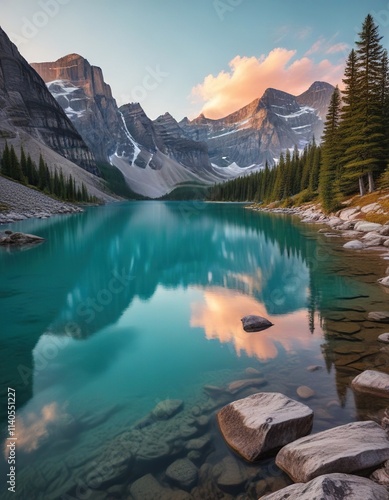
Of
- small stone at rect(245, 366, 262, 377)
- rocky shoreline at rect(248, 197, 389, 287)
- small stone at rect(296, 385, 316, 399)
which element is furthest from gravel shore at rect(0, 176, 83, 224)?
small stone at rect(296, 385, 316, 399)

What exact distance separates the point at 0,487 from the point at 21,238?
3451 cm

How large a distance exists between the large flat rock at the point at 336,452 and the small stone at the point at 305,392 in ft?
6.91

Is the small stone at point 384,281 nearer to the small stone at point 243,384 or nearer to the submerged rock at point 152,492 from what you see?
the small stone at point 243,384

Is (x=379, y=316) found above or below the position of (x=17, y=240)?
below

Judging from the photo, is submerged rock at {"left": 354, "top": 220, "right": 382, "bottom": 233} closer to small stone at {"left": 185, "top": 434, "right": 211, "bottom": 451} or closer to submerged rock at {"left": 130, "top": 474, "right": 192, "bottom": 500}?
small stone at {"left": 185, "top": 434, "right": 211, "bottom": 451}

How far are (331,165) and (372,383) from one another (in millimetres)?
57118

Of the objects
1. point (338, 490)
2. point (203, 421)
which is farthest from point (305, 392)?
point (338, 490)

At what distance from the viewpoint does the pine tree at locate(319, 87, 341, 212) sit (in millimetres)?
53656

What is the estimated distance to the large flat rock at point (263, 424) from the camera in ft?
20.7

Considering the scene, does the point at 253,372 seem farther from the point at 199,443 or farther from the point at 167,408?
the point at 199,443

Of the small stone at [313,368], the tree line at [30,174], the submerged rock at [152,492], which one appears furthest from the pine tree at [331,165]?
the tree line at [30,174]

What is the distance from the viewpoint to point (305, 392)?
8523 millimetres

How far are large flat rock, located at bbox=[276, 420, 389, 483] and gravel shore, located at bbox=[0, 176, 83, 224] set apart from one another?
210 ft
